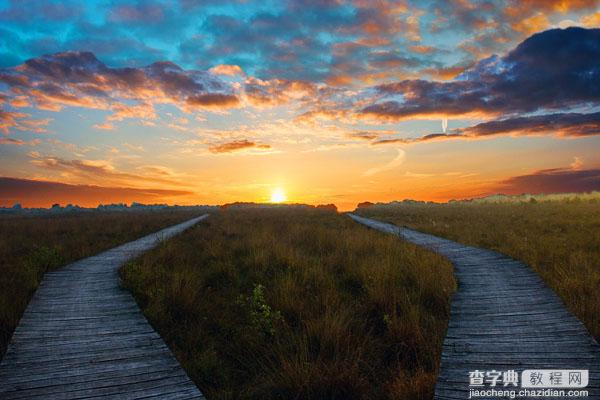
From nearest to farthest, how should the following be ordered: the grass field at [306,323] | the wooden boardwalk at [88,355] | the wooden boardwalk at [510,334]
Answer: the wooden boardwalk at [88,355] → the wooden boardwalk at [510,334] → the grass field at [306,323]

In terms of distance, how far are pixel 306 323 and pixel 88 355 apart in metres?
2.73

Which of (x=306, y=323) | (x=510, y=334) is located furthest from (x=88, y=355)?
(x=510, y=334)

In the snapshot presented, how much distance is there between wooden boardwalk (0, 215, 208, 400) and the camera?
3.34 meters

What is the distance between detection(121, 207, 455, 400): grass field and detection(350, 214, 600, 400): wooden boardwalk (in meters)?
0.30

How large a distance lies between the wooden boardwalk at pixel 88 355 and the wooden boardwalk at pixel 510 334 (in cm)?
279

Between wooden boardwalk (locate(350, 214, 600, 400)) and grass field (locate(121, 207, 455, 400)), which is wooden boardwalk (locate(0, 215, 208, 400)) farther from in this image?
wooden boardwalk (locate(350, 214, 600, 400))

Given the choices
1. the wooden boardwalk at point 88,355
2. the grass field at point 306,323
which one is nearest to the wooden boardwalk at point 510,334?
the grass field at point 306,323

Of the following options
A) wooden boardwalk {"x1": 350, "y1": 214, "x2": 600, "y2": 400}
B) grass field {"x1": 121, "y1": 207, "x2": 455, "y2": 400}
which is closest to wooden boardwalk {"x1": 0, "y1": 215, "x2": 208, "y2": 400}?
grass field {"x1": 121, "y1": 207, "x2": 455, "y2": 400}

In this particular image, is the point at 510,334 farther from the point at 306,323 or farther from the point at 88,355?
the point at 88,355

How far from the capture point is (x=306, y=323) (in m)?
5.01

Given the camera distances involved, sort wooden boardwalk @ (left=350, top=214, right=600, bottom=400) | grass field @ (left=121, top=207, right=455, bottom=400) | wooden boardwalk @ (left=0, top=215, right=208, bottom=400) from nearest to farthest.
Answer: wooden boardwalk @ (left=0, top=215, right=208, bottom=400)
wooden boardwalk @ (left=350, top=214, right=600, bottom=400)
grass field @ (left=121, top=207, right=455, bottom=400)

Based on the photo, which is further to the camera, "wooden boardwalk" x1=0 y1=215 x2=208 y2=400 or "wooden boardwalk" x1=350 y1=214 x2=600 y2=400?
"wooden boardwalk" x1=350 y1=214 x2=600 y2=400

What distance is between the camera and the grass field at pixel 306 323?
152 inches

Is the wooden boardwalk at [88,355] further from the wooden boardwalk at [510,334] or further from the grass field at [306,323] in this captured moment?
the wooden boardwalk at [510,334]
